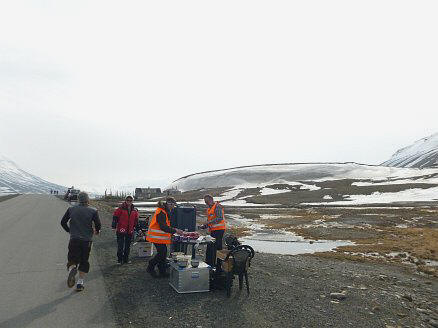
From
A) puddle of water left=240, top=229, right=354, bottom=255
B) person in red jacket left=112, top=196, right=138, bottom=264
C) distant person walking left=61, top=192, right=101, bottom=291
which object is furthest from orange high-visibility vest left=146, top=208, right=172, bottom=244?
puddle of water left=240, top=229, right=354, bottom=255

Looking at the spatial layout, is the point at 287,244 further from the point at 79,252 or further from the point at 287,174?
the point at 287,174

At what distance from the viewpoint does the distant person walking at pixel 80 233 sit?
9.88 meters

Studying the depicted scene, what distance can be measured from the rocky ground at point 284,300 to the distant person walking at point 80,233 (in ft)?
3.61

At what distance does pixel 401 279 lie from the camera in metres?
14.6

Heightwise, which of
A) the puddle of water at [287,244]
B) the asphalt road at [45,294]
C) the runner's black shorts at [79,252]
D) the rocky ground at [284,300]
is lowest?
the puddle of water at [287,244]

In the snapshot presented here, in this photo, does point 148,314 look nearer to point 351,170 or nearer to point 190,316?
point 190,316

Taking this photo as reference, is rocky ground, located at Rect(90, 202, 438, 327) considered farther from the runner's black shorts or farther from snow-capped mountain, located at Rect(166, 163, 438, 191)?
snow-capped mountain, located at Rect(166, 163, 438, 191)

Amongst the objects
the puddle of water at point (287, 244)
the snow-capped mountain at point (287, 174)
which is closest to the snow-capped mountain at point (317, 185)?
the snow-capped mountain at point (287, 174)

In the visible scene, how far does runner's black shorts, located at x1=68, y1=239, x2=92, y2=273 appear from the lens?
9.87m

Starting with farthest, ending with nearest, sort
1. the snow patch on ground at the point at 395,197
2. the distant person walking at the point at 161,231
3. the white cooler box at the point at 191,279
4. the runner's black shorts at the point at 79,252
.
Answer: the snow patch on ground at the point at 395,197 < the distant person walking at the point at 161,231 < the white cooler box at the point at 191,279 < the runner's black shorts at the point at 79,252

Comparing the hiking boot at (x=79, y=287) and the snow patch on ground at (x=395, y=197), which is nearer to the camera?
the hiking boot at (x=79, y=287)

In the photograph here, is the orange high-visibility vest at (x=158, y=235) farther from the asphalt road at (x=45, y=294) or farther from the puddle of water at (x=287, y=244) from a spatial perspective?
the puddle of water at (x=287, y=244)

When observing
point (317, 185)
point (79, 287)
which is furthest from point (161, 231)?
point (317, 185)

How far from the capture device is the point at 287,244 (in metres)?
25.7
